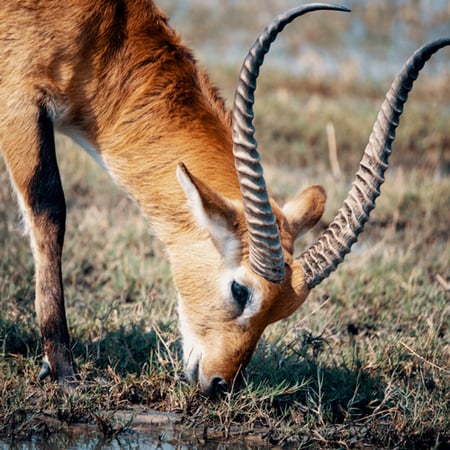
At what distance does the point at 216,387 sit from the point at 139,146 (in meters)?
1.47

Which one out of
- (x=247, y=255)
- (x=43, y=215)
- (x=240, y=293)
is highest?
(x=43, y=215)

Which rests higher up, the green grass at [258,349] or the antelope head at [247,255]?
the antelope head at [247,255]

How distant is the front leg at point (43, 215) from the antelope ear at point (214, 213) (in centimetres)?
80

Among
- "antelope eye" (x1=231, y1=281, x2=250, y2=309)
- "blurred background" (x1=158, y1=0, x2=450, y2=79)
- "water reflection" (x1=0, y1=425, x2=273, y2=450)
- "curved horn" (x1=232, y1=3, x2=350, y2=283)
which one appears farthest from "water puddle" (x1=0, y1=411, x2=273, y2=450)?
"blurred background" (x1=158, y1=0, x2=450, y2=79)

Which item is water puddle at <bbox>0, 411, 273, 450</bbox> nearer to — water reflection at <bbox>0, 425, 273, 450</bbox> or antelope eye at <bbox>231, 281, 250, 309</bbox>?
water reflection at <bbox>0, 425, 273, 450</bbox>

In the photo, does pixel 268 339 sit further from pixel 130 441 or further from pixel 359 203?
pixel 130 441

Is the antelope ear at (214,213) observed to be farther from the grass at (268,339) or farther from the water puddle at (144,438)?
the water puddle at (144,438)

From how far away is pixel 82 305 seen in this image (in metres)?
6.32

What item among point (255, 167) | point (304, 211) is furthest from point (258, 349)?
point (255, 167)

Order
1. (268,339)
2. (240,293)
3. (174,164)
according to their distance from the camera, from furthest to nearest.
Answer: (268,339), (174,164), (240,293)

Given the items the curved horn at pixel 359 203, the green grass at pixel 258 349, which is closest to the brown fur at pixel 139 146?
the curved horn at pixel 359 203

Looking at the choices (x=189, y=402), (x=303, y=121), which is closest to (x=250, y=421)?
(x=189, y=402)

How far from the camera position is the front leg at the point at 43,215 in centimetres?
486

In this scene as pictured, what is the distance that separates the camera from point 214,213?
4.61 m
